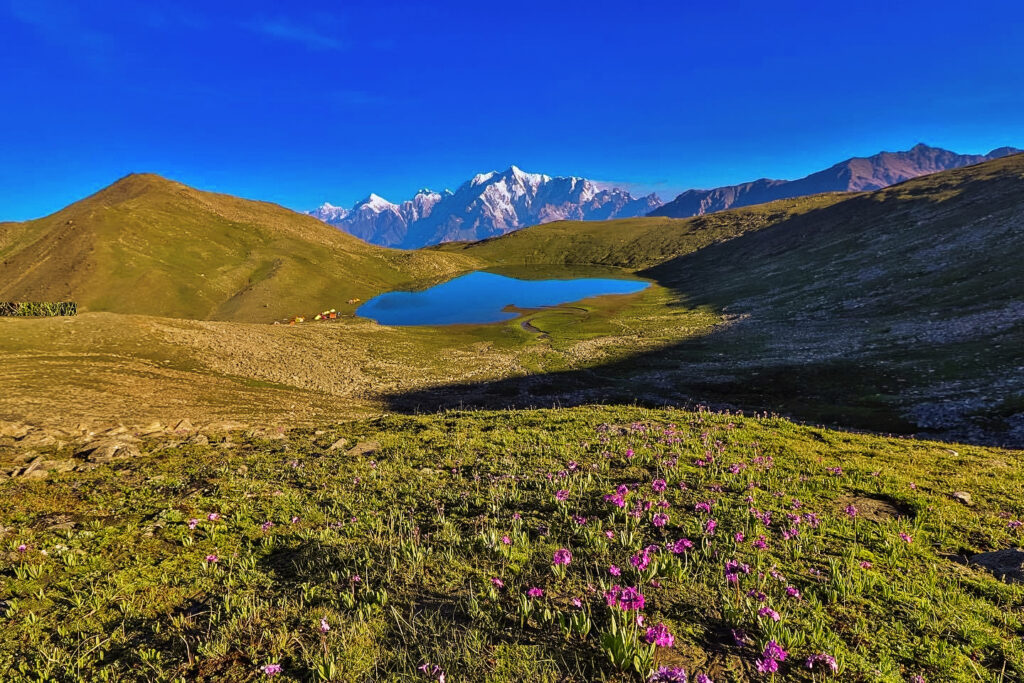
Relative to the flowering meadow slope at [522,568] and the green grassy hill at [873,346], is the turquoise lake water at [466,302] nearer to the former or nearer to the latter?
the green grassy hill at [873,346]

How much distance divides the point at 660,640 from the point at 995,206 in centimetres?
16865

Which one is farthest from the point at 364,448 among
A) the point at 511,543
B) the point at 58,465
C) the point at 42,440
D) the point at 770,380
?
the point at 770,380

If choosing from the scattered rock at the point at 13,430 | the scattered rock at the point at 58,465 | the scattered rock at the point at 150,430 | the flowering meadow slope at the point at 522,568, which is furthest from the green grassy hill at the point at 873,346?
the scattered rock at the point at 58,465

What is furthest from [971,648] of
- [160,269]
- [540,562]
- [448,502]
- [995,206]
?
[160,269]

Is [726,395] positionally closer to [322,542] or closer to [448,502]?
[448,502]

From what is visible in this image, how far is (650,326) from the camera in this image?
9562 cm

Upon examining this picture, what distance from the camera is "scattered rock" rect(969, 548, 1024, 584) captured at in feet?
24.1

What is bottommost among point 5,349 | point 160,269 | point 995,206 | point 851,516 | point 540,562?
point 851,516

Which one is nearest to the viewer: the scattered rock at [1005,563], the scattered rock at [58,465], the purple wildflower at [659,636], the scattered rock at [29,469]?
the purple wildflower at [659,636]

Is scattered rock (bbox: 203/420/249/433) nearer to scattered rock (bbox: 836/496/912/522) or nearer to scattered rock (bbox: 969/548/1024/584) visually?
scattered rock (bbox: 836/496/912/522)

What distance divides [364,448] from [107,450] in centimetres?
910

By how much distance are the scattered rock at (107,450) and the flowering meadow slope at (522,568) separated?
4.83 ft

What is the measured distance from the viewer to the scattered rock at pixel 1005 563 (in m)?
7.35

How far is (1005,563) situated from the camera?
7844 millimetres
